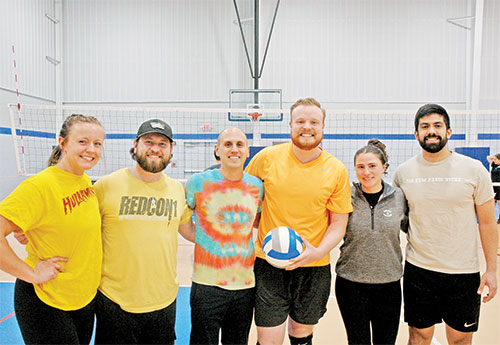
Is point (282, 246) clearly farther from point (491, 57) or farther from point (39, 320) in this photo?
point (491, 57)

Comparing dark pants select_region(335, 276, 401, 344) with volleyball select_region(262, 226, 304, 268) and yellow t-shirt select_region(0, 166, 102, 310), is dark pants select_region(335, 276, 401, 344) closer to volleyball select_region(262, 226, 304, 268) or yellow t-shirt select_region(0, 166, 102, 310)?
volleyball select_region(262, 226, 304, 268)

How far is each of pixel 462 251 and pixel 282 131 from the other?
1097cm

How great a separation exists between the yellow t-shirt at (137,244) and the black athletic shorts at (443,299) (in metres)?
1.86

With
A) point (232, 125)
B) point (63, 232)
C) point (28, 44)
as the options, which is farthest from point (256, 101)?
point (63, 232)

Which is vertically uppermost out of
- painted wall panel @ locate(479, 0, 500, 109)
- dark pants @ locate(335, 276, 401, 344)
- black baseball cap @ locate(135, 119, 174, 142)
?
painted wall panel @ locate(479, 0, 500, 109)

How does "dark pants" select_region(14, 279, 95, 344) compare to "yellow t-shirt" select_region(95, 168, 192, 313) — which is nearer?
"dark pants" select_region(14, 279, 95, 344)

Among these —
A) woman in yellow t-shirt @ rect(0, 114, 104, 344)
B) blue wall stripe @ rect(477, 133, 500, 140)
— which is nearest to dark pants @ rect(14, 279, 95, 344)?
woman in yellow t-shirt @ rect(0, 114, 104, 344)

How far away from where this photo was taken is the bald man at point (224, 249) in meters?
2.43

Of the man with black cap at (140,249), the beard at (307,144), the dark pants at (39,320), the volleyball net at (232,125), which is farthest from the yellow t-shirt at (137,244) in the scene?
the volleyball net at (232,125)

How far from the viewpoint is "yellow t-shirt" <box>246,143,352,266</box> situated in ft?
8.45

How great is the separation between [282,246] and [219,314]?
0.66 m

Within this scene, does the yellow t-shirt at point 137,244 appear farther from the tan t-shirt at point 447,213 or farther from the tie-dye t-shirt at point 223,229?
the tan t-shirt at point 447,213

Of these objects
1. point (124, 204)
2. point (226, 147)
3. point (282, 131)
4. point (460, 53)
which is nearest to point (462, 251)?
point (226, 147)

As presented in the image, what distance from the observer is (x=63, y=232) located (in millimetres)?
2109
